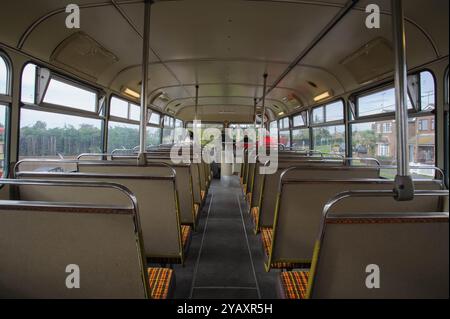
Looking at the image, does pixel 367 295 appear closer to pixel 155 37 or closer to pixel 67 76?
pixel 155 37

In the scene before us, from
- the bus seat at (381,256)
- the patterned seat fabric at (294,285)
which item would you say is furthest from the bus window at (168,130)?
the bus seat at (381,256)

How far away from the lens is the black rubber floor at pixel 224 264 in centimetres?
213

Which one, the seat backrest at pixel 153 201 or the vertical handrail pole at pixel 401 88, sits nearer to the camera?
the vertical handrail pole at pixel 401 88

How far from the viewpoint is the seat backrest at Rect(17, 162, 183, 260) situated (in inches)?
68.7

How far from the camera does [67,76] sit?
10.2 ft

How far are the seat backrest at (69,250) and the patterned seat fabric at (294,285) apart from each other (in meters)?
0.81

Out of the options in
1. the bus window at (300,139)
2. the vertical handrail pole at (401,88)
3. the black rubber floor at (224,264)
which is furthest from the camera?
the bus window at (300,139)

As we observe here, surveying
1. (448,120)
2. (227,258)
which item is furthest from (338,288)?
(448,120)

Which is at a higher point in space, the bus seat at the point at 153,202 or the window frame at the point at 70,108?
the window frame at the point at 70,108

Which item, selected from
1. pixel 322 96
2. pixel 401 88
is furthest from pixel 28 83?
pixel 322 96

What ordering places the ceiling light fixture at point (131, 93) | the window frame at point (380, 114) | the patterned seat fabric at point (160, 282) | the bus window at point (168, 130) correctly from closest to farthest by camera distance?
the patterned seat fabric at point (160, 282), the window frame at point (380, 114), the ceiling light fixture at point (131, 93), the bus window at point (168, 130)

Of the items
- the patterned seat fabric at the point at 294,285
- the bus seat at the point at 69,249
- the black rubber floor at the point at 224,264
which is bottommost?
the black rubber floor at the point at 224,264

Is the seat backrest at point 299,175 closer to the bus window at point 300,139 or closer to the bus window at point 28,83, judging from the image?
the bus window at point 28,83

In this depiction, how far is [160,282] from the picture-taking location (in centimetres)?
150
